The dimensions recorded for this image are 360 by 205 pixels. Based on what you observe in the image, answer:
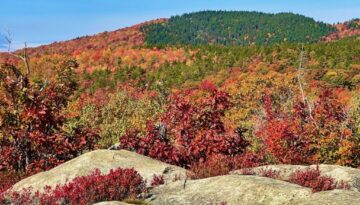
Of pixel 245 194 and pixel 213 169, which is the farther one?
pixel 213 169

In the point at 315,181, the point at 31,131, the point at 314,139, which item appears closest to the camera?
the point at 315,181

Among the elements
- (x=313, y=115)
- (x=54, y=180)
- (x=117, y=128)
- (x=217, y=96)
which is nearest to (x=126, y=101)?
(x=117, y=128)

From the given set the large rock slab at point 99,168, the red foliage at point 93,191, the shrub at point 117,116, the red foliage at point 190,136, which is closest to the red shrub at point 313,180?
the large rock slab at point 99,168

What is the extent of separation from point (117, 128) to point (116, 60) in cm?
9805

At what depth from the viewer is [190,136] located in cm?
1493

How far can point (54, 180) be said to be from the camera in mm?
10383

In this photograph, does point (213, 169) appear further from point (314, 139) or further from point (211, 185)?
point (314, 139)

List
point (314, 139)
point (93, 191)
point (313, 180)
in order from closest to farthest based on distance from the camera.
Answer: point (93, 191) → point (313, 180) → point (314, 139)

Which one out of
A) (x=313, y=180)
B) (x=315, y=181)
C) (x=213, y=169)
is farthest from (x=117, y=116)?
(x=315, y=181)

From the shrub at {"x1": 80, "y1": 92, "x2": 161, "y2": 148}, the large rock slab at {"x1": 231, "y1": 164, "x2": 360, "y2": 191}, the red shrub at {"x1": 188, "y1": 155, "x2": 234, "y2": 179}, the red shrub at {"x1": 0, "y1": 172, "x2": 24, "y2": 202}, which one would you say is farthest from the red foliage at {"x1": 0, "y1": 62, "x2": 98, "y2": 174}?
the shrub at {"x1": 80, "y1": 92, "x2": 161, "y2": 148}

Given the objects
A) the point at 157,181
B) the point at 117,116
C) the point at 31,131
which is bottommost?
the point at 117,116

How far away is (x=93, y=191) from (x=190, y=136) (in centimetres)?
656

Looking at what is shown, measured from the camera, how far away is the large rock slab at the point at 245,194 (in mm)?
7762

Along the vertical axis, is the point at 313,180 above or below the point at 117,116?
above
